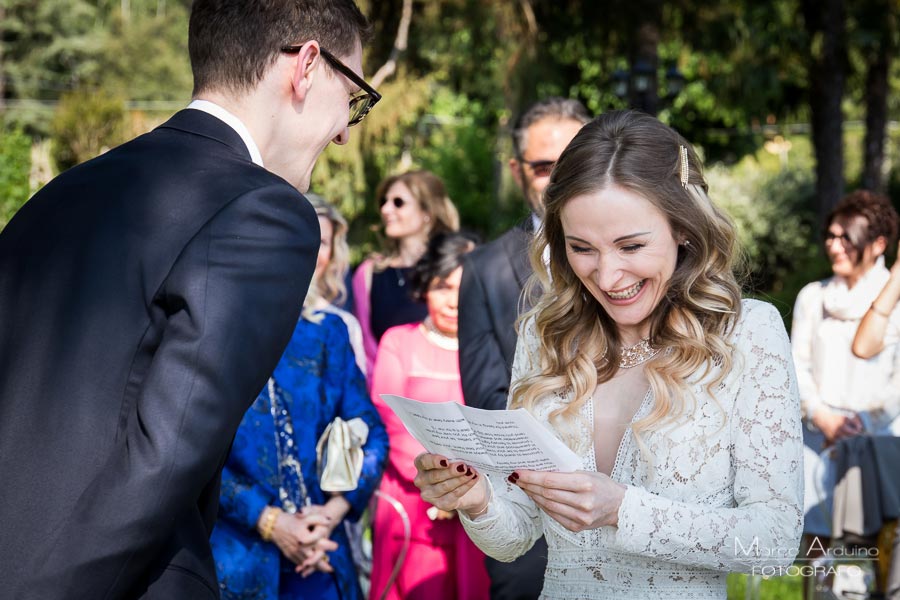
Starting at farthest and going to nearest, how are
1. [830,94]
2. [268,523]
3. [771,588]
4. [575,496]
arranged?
[830,94], [771,588], [268,523], [575,496]

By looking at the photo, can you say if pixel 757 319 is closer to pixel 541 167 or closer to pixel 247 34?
pixel 247 34

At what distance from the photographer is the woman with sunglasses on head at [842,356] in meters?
5.38

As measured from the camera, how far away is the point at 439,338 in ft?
16.6

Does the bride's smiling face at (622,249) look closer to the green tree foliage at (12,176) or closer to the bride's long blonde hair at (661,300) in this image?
the bride's long blonde hair at (661,300)

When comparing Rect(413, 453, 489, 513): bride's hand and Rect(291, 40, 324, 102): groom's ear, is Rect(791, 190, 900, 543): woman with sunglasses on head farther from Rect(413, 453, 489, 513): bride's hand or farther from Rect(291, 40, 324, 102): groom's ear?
Rect(291, 40, 324, 102): groom's ear

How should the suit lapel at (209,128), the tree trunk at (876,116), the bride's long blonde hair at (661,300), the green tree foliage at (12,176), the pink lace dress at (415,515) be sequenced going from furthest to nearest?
the tree trunk at (876,116)
the green tree foliage at (12,176)
the pink lace dress at (415,515)
the bride's long blonde hair at (661,300)
the suit lapel at (209,128)

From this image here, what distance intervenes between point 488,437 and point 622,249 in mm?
662

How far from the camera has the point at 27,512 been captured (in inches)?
67.5

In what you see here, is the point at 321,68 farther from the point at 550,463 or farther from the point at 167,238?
the point at 550,463

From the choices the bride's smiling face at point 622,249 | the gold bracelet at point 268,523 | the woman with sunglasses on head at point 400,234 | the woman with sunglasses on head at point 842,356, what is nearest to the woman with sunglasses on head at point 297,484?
the gold bracelet at point 268,523

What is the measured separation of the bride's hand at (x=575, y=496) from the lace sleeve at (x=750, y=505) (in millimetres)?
41

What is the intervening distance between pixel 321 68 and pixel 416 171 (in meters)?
4.48

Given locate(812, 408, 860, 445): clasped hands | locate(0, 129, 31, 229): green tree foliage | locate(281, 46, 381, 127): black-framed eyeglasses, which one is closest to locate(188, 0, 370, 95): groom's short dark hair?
locate(281, 46, 381, 127): black-framed eyeglasses

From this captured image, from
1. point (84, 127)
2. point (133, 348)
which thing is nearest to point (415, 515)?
point (133, 348)
